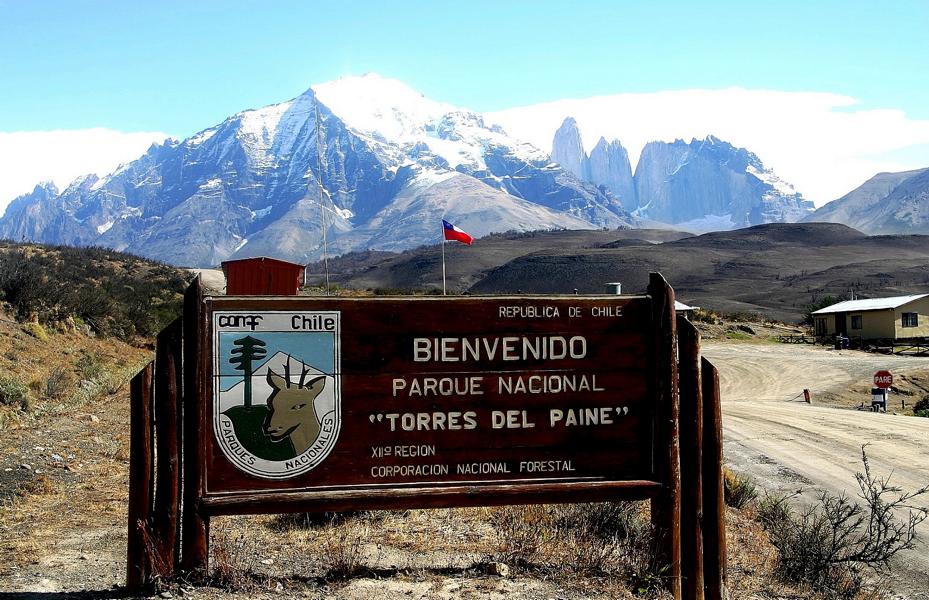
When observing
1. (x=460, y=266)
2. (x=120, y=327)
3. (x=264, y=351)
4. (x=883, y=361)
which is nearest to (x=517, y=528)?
(x=264, y=351)

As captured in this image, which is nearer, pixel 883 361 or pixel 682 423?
pixel 682 423

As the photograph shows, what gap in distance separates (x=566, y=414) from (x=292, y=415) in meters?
1.74

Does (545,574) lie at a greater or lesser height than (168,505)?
lesser

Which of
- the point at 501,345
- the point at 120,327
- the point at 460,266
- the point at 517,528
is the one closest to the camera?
the point at 501,345

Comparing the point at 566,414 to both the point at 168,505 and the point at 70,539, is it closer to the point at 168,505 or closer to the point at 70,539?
the point at 168,505

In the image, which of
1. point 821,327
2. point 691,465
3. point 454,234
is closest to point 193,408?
point 691,465

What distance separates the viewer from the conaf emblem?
5.12 metres

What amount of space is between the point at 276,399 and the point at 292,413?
5.2 inches

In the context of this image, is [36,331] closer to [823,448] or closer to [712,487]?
[823,448]

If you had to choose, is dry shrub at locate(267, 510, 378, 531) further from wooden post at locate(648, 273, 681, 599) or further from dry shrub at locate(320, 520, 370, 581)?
wooden post at locate(648, 273, 681, 599)

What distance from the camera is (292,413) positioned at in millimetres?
5172

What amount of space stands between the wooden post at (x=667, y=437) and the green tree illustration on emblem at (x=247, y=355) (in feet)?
8.26

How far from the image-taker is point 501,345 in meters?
5.36

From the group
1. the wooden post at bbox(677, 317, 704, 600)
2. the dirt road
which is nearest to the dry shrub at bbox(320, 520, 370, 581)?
the wooden post at bbox(677, 317, 704, 600)
